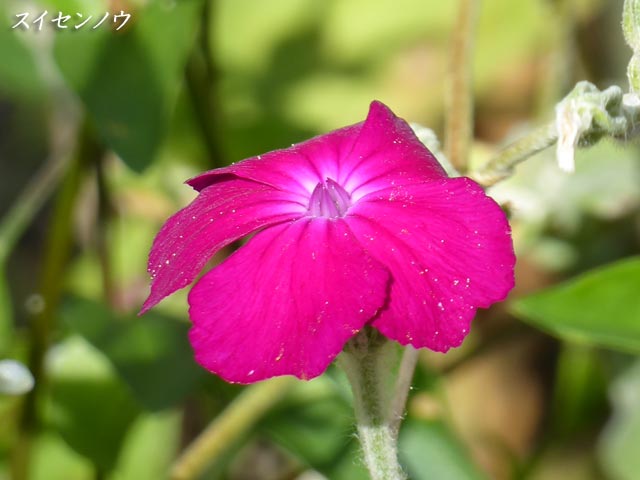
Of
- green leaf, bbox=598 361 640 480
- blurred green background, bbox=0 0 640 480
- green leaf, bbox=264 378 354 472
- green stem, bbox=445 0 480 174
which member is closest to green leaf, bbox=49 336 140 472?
blurred green background, bbox=0 0 640 480

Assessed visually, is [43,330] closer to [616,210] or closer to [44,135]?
[616,210]

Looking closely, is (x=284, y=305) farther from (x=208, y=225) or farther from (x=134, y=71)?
(x=134, y=71)

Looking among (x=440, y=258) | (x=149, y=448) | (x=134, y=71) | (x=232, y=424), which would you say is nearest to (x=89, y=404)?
(x=149, y=448)

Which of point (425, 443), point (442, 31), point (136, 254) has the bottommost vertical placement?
point (425, 443)

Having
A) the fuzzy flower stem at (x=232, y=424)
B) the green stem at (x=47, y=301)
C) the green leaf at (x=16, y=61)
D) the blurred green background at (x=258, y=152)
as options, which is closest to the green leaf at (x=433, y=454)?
the blurred green background at (x=258, y=152)

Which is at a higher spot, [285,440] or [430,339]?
[430,339]

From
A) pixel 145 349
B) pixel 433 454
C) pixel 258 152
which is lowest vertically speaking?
pixel 433 454

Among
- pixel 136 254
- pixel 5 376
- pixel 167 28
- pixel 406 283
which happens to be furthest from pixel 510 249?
pixel 136 254

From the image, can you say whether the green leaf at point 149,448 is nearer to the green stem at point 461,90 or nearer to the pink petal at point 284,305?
the green stem at point 461,90
